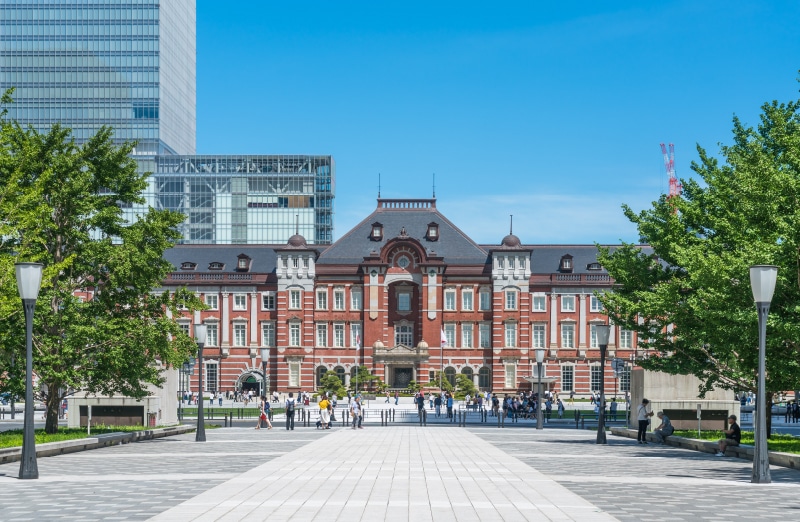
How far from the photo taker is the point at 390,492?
21.2 m

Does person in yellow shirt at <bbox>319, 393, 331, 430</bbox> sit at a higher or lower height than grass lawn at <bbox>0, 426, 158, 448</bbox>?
lower

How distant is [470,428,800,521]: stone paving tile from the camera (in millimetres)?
18734

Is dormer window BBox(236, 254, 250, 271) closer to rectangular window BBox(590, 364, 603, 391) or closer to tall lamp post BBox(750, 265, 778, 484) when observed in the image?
rectangular window BBox(590, 364, 603, 391)

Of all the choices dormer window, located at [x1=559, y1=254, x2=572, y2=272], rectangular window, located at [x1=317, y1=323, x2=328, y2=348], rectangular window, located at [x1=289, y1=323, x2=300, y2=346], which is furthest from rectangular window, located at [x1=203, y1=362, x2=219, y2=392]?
dormer window, located at [x1=559, y1=254, x2=572, y2=272]

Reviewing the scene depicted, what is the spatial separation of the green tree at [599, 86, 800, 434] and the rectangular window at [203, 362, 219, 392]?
68822 mm

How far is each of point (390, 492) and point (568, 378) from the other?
86.1m

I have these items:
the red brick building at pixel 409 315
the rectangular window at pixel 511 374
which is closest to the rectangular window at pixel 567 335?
the red brick building at pixel 409 315

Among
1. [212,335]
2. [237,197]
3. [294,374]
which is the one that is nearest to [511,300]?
[294,374]

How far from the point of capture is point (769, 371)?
105ft

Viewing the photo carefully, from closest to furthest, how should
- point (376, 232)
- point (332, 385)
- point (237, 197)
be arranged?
point (332, 385) < point (376, 232) < point (237, 197)

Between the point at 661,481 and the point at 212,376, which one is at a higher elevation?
the point at 661,481

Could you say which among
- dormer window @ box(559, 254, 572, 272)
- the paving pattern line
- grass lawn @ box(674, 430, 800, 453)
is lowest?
grass lawn @ box(674, 430, 800, 453)

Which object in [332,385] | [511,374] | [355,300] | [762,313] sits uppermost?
[355,300]

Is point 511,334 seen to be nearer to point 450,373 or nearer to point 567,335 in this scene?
point 567,335
